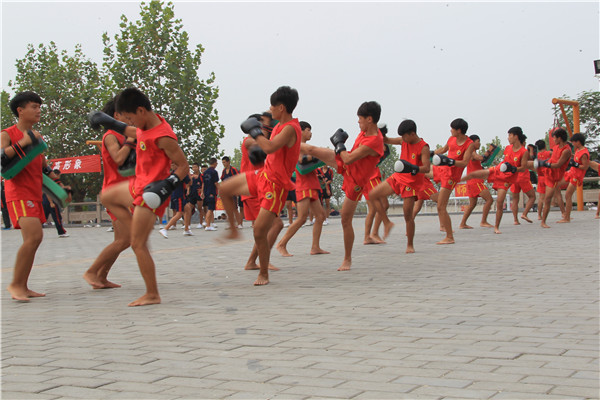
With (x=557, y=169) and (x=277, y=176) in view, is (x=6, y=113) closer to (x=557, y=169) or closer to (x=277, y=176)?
(x=557, y=169)

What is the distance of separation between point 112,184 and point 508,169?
9.40 m

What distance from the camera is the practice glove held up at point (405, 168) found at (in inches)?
382

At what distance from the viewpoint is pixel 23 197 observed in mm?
6723

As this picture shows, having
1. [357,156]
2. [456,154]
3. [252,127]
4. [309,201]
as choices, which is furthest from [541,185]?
[252,127]

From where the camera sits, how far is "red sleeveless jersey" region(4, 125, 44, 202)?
265 inches

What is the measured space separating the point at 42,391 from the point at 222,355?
103 centimetres

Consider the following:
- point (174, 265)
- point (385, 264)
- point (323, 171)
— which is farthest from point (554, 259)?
point (323, 171)

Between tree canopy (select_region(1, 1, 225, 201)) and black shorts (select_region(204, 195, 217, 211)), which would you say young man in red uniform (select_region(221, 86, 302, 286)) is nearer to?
Result: black shorts (select_region(204, 195, 217, 211))

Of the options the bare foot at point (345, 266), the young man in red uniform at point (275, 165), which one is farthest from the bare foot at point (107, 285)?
the bare foot at point (345, 266)

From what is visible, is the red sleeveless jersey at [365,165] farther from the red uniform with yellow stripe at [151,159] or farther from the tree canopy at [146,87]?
the tree canopy at [146,87]

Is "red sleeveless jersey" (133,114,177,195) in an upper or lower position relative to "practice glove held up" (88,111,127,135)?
lower

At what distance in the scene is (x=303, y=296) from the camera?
246 inches

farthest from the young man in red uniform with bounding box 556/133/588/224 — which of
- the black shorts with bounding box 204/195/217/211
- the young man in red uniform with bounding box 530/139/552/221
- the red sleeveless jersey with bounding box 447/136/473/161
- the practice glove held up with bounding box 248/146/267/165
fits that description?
the practice glove held up with bounding box 248/146/267/165

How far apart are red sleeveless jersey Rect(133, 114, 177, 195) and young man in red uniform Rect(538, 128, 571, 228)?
1100 cm
